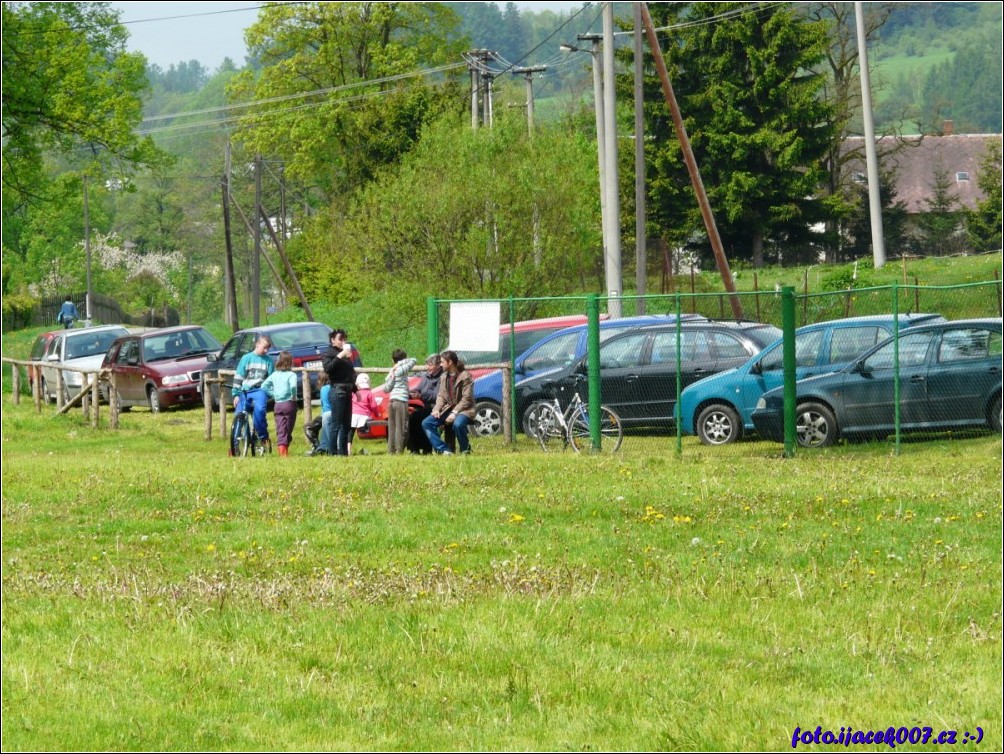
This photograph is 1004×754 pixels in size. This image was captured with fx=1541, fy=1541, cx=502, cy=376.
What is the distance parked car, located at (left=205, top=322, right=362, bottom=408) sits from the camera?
29.8 meters

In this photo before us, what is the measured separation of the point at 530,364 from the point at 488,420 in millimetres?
1020

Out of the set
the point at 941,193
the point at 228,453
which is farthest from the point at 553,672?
the point at 941,193

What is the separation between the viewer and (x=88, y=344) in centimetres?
3950

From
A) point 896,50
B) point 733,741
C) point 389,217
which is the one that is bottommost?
point 733,741

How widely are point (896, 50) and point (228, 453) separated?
150233 mm

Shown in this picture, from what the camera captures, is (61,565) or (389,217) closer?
(61,565)

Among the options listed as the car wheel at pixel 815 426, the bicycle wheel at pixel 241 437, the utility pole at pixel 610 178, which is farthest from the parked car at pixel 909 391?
the utility pole at pixel 610 178

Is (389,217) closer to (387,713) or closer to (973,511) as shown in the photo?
(973,511)

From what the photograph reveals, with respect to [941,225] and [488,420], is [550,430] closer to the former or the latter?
[488,420]

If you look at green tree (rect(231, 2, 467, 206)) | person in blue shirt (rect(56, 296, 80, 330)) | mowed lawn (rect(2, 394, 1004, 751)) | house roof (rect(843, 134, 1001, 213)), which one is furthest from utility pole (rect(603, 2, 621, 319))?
house roof (rect(843, 134, 1001, 213))

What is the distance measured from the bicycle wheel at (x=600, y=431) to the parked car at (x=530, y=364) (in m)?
1.43

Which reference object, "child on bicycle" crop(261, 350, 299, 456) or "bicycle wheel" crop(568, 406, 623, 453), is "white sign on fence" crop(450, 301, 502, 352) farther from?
"child on bicycle" crop(261, 350, 299, 456)

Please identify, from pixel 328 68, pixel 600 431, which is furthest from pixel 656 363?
pixel 328 68

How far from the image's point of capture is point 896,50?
162 meters
